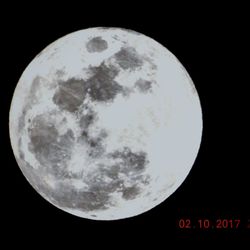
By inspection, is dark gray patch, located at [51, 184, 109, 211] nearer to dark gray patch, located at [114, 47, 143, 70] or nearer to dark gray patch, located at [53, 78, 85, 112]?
dark gray patch, located at [53, 78, 85, 112]

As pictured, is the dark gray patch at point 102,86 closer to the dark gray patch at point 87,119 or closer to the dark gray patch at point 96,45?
the dark gray patch at point 87,119

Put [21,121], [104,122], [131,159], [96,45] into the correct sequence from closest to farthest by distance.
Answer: [104,122]
[131,159]
[96,45]
[21,121]

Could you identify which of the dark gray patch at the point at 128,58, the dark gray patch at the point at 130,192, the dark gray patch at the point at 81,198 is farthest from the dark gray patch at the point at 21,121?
the dark gray patch at the point at 130,192

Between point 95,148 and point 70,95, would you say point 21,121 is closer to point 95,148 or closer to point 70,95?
point 70,95

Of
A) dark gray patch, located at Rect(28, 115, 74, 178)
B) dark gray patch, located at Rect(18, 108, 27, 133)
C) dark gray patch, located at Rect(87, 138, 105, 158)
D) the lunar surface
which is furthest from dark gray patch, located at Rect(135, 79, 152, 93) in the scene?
dark gray patch, located at Rect(18, 108, 27, 133)

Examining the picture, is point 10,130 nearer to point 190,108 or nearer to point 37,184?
point 37,184

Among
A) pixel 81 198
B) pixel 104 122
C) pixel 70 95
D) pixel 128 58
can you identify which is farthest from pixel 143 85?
pixel 81 198
